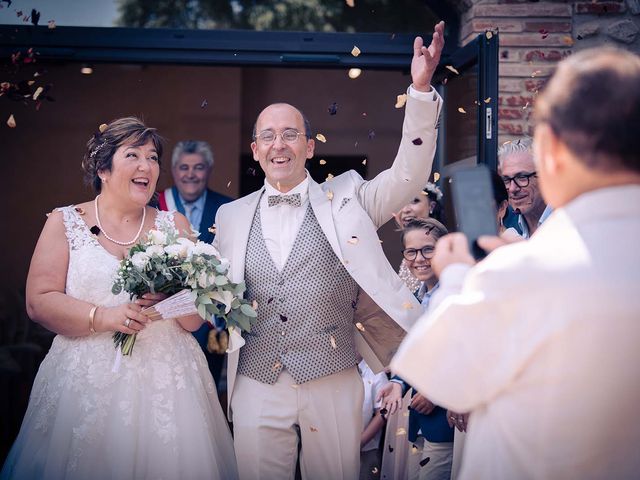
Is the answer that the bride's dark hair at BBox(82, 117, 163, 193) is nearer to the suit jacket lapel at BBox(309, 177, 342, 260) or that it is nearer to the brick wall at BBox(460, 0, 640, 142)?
the suit jacket lapel at BBox(309, 177, 342, 260)

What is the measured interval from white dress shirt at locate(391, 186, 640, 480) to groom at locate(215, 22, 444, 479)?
1767 mm

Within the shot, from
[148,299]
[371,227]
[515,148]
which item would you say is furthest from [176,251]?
[515,148]

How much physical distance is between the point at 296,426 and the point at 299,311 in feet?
1.84

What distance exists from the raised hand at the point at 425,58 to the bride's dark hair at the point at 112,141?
137 cm

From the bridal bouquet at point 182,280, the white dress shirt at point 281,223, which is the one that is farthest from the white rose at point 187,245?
the white dress shirt at point 281,223

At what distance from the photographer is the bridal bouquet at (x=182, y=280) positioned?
136 inches

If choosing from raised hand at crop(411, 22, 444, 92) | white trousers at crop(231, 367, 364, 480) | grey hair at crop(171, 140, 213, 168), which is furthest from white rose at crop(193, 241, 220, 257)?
grey hair at crop(171, 140, 213, 168)

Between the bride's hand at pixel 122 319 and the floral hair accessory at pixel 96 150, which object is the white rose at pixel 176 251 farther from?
the floral hair accessory at pixel 96 150

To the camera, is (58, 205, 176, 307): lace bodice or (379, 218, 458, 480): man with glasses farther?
(379, 218, 458, 480): man with glasses

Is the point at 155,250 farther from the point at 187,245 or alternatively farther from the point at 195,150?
the point at 195,150

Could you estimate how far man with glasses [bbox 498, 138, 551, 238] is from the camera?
4203 millimetres

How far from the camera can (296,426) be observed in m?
3.76

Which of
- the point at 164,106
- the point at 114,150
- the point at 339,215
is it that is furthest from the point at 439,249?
the point at 164,106

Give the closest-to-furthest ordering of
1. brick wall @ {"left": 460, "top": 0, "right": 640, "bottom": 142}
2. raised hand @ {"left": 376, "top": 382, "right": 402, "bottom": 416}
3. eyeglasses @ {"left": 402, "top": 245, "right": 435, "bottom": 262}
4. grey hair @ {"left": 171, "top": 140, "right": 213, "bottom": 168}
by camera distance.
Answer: raised hand @ {"left": 376, "top": 382, "right": 402, "bottom": 416}
eyeglasses @ {"left": 402, "top": 245, "right": 435, "bottom": 262}
brick wall @ {"left": 460, "top": 0, "right": 640, "bottom": 142}
grey hair @ {"left": 171, "top": 140, "right": 213, "bottom": 168}
